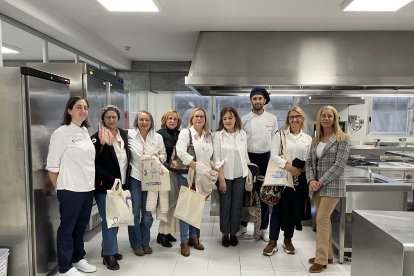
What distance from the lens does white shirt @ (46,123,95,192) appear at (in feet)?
7.27

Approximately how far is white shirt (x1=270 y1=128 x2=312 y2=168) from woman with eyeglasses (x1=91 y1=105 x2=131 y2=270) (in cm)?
131

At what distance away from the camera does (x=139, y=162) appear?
2.68 meters

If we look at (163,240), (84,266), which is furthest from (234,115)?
(84,266)

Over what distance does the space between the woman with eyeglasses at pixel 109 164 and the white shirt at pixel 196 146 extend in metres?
0.46

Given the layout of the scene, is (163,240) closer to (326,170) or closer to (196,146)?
Answer: (196,146)

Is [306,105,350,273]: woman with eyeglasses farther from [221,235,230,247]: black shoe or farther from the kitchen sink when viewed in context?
[221,235,230,247]: black shoe

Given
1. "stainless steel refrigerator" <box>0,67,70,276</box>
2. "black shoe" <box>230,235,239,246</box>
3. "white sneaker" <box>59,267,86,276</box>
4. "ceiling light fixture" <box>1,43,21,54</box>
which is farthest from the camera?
"ceiling light fixture" <box>1,43,21,54</box>

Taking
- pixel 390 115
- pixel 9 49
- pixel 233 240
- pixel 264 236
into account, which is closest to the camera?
pixel 233 240

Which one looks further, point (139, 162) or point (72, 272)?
point (139, 162)

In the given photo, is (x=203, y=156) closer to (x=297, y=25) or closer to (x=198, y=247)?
(x=198, y=247)

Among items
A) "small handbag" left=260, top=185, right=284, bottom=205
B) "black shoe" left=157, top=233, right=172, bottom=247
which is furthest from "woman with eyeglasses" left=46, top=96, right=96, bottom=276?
"small handbag" left=260, top=185, right=284, bottom=205

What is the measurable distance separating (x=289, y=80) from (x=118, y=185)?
191 centimetres

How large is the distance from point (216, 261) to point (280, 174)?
99 centimetres

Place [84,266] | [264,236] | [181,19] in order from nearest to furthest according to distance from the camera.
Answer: [84,266]
[181,19]
[264,236]
